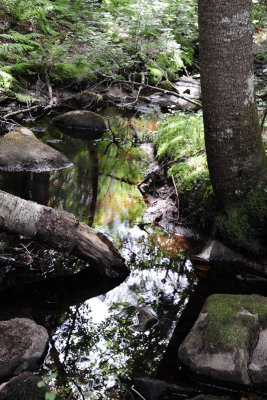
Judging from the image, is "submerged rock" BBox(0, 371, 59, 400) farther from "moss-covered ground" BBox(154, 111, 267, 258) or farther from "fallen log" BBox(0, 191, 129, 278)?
"moss-covered ground" BBox(154, 111, 267, 258)

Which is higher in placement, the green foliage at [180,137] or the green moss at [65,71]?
the green foliage at [180,137]

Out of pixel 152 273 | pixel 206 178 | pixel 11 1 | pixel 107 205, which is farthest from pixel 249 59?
pixel 11 1

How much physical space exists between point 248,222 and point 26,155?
181 inches

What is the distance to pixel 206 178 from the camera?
5.26m

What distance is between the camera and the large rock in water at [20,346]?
9.74ft

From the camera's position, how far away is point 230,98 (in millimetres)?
3979

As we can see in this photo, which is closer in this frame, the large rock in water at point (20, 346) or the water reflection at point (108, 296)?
the large rock in water at point (20, 346)

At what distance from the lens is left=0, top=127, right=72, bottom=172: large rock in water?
738 cm

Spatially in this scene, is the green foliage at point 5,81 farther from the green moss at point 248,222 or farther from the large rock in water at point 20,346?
the large rock in water at point 20,346

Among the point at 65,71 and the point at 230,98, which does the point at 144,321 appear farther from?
the point at 65,71

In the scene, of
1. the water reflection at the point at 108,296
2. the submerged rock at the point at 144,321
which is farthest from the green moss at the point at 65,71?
the submerged rock at the point at 144,321

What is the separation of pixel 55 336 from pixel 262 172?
2775 mm

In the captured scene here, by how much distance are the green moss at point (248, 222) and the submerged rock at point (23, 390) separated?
2851 mm

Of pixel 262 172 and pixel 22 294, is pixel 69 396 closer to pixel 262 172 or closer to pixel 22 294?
pixel 22 294
